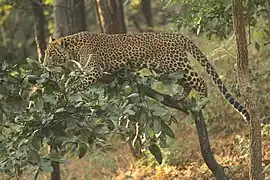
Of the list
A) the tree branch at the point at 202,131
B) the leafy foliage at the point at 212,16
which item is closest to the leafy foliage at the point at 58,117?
the tree branch at the point at 202,131

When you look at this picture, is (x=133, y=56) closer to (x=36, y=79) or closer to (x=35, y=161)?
(x=36, y=79)

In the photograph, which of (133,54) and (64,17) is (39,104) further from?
(64,17)

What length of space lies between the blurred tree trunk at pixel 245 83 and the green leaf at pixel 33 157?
8.88 feet

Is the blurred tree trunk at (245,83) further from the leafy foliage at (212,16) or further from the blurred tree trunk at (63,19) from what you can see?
the blurred tree trunk at (63,19)

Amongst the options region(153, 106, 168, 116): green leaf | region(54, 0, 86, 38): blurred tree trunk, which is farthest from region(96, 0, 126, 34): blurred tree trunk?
region(153, 106, 168, 116): green leaf

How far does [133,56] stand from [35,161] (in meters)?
3.31

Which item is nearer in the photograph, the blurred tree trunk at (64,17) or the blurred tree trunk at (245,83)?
the blurred tree trunk at (245,83)

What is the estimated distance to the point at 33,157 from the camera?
16.9 feet

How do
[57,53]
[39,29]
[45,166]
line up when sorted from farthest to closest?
[39,29], [57,53], [45,166]

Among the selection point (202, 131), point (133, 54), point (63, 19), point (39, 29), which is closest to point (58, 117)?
point (133, 54)

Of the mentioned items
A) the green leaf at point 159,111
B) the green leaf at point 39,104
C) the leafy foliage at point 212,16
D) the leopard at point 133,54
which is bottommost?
the green leaf at point 159,111

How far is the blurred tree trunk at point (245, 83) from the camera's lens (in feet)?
22.2

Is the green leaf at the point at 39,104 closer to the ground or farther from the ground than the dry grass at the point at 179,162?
farther from the ground

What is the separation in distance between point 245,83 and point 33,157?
2.76 metres
